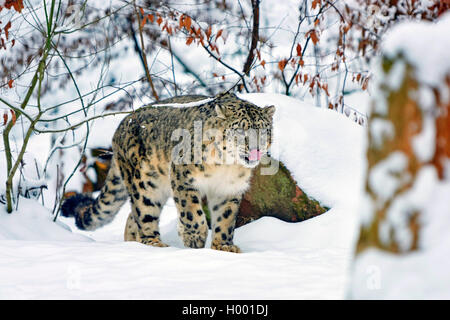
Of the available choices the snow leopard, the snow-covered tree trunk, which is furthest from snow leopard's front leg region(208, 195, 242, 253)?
the snow-covered tree trunk

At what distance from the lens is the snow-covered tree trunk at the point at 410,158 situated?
2025mm

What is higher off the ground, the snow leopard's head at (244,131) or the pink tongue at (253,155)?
the snow leopard's head at (244,131)

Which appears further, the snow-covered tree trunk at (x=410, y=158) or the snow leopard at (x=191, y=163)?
the snow leopard at (x=191, y=163)

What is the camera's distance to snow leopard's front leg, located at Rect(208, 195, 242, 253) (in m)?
5.77

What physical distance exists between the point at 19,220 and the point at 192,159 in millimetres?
1889

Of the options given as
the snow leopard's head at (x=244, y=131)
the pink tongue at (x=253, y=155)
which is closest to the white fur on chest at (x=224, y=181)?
the snow leopard's head at (x=244, y=131)

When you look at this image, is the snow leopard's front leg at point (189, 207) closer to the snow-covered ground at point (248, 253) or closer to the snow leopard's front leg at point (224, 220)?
the snow leopard's front leg at point (224, 220)

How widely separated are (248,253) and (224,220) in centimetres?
103

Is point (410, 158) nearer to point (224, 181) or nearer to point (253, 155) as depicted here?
point (253, 155)

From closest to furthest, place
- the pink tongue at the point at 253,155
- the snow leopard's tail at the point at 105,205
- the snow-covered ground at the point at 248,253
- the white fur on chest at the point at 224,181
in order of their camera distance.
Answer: the snow-covered ground at the point at 248,253 < the pink tongue at the point at 253,155 < the white fur on chest at the point at 224,181 < the snow leopard's tail at the point at 105,205

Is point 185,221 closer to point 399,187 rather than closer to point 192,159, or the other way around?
point 192,159

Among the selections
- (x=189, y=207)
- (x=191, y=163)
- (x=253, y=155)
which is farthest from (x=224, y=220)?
(x=253, y=155)

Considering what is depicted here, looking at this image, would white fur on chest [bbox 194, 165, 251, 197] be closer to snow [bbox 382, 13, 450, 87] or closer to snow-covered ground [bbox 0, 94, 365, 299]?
snow-covered ground [bbox 0, 94, 365, 299]
